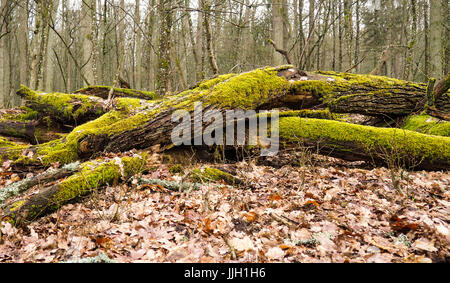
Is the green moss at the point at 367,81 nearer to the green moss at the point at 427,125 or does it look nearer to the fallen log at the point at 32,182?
the green moss at the point at 427,125

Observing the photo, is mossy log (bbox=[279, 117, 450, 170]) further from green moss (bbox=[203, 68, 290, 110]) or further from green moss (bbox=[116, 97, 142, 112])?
green moss (bbox=[116, 97, 142, 112])

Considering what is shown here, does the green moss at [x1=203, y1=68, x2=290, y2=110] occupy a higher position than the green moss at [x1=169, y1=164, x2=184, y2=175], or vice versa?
the green moss at [x1=203, y1=68, x2=290, y2=110]

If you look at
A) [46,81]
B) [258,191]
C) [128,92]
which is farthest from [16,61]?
[258,191]

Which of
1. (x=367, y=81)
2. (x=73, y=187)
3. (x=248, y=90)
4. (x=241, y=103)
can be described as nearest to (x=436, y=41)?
(x=367, y=81)

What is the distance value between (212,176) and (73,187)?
2.12 m

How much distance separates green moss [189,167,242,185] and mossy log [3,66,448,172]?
3.45ft

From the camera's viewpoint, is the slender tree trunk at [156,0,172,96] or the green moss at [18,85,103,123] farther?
the slender tree trunk at [156,0,172,96]

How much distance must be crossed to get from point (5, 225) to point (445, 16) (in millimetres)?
20466

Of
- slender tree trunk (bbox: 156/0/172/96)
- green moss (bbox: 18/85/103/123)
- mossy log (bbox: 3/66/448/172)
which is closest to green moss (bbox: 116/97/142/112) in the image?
mossy log (bbox: 3/66/448/172)

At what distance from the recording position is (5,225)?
273 centimetres

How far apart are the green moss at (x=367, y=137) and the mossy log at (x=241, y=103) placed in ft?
0.26

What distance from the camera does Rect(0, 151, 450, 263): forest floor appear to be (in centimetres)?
216

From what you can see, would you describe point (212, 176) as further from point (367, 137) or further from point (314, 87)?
point (314, 87)
